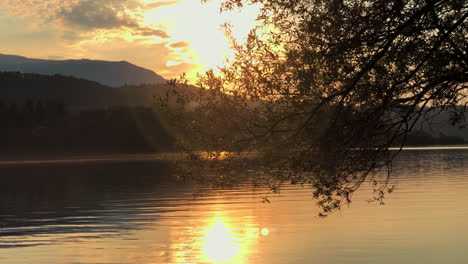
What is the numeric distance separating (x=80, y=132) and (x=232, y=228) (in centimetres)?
14321

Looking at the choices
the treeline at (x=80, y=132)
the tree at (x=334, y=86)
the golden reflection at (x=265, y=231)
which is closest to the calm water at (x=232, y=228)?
the golden reflection at (x=265, y=231)

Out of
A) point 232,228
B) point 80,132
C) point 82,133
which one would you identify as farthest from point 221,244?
point 80,132

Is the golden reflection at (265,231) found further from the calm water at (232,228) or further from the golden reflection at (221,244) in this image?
the golden reflection at (221,244)

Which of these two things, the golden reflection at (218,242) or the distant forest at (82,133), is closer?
the golden reflection at (218,242)

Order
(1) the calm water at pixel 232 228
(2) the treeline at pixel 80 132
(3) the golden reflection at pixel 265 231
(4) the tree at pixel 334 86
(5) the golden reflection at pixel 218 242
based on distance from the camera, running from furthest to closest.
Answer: (2) the treeline at pixel 80 132 < (3) the golden reflection at pixel 265 231 < (1) the calm water at pixel 232 228 < (5) the golden reflection at pixel 218 242 < (4) the tree at pixel 334 86

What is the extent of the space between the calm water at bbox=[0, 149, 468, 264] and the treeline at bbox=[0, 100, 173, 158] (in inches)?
4446

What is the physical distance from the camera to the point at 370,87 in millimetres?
18172

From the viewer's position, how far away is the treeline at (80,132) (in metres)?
162

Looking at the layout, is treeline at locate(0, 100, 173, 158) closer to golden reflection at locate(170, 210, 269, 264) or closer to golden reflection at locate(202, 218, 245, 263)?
golden reflection at locate(170, 210, 269, 264)

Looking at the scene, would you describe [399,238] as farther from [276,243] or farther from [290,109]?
[290,109]

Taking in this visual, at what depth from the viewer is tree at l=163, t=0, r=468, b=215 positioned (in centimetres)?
1766

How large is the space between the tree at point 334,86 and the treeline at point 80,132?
138135 mm

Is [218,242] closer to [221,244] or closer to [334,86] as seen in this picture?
[221,244]

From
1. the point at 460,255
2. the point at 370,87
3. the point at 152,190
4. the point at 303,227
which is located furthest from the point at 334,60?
the point at 152,190
